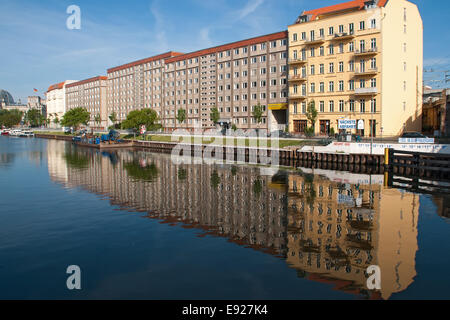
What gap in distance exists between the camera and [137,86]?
126125 mm

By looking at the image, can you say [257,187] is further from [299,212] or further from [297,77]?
[297,77]

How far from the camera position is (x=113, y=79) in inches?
5551

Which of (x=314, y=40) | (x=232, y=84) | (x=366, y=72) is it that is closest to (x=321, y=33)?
(x=314, y=40)

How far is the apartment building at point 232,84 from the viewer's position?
80.1 metres

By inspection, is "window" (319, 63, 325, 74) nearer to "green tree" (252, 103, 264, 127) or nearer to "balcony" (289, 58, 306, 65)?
"balcony" (289, 58, 306, 65)

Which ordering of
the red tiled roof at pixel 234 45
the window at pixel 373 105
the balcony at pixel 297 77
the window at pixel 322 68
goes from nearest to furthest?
the window at pixel 373 105, the window at pixel 322 68, the balcony at pixel 297 77, the red tiled roof at pixel 234 45

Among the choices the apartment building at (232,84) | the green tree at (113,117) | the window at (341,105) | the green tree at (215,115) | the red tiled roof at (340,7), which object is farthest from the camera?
the green tree at (113,117)

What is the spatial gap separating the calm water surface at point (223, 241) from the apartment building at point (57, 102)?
169 metres

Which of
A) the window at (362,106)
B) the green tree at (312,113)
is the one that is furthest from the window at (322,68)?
the window at (362,106)

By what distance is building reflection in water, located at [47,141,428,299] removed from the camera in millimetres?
14875

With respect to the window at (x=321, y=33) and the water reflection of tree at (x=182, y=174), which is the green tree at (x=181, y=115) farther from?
the water reflection of tree at (x=182, y=174)

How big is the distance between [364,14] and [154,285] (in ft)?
208

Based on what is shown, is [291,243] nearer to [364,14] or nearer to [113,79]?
[364,14]

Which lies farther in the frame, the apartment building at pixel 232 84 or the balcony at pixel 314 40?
the apartment building at pixel 232 84
